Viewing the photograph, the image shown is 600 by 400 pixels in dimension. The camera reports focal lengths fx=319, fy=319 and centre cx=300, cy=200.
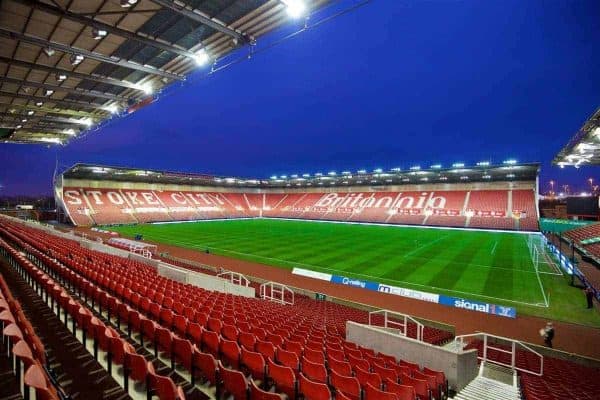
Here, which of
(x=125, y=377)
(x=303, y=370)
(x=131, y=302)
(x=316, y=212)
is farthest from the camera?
(x=316, y=212)

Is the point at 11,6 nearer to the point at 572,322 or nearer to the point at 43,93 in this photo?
the point at 43,93

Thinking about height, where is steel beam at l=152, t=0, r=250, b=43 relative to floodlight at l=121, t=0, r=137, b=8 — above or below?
above

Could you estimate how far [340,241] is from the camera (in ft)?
96.2

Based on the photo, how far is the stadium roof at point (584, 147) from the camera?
18725 mm

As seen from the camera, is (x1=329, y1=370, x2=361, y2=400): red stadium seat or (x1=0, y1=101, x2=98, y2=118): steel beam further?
(x1=0, y1=101, x2=98, y2=118): steel beam

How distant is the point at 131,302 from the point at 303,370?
484cm

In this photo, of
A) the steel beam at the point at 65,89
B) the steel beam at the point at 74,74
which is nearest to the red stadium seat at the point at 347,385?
the steel beam at the point at 74,74

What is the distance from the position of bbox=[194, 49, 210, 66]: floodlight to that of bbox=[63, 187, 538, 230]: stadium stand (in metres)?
38.4

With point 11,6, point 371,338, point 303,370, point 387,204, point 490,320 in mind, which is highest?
point 11,6

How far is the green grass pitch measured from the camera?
14352mm

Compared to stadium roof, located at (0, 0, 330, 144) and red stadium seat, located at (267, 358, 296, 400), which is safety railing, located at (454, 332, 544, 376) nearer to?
red stadium seat, located at (267, 358, 296, 400)

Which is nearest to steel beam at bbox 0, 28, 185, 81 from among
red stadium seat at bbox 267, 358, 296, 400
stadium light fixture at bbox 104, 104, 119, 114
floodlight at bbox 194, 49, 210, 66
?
floodlight at bbox 194, 49, 210, 66

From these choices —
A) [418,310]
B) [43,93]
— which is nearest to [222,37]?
[43,93]

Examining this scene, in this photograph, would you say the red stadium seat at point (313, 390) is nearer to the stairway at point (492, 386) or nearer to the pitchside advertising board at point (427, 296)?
the stairway at point (492, 386)
